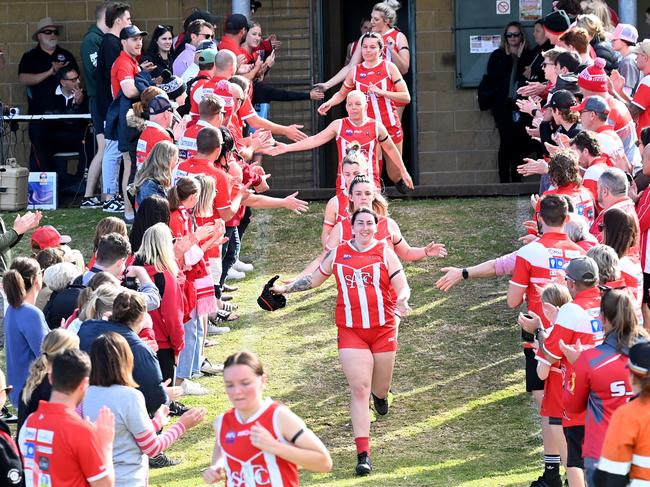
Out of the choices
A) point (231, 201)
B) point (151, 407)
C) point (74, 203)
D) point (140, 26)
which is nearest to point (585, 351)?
point (151, 407)

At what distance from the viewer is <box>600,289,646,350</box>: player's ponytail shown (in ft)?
19.6

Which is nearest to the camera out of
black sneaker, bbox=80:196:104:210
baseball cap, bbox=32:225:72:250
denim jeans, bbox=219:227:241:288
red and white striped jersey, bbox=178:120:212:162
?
baseball cap, bbox=32:225:72:250

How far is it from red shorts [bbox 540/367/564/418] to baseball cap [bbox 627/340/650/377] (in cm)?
198

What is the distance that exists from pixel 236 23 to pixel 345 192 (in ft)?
12.2

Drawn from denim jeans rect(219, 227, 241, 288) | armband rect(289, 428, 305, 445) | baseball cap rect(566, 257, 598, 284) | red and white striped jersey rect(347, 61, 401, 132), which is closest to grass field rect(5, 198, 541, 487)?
denim jeans rect(219, 227, 241, 288)

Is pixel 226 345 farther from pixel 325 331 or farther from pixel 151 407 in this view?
pixel 151 407

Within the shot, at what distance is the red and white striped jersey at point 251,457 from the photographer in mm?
5383

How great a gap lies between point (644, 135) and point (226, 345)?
3774 millimetres

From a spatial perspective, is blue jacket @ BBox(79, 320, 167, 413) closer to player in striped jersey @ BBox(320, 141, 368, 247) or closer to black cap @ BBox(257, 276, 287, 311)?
black cap @ BBox(257, 276, 287, 311)

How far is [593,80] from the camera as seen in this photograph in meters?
9.89

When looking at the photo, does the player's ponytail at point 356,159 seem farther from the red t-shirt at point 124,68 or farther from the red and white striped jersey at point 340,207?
the red t-shirt at point 124,68

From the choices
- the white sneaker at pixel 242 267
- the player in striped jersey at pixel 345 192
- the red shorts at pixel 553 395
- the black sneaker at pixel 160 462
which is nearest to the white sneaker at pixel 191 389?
the black sneaker at pixel 160 462

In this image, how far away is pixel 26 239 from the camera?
13742 mm

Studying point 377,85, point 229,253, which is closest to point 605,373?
point 229,253
